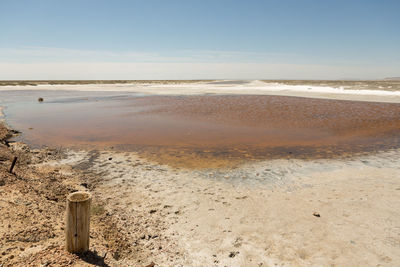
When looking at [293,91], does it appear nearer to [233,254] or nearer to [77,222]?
[233,254]

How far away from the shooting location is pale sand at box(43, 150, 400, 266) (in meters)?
4.38

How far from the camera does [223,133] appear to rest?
13656 millimetres

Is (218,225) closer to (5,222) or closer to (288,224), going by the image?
(288,224)

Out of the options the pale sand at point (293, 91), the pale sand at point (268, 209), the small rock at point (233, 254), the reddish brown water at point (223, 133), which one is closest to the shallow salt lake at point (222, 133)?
the reddish brown water at point (223, 133)

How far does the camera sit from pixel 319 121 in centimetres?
1702

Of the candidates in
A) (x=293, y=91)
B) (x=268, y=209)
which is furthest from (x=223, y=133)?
(x=293, y=91)

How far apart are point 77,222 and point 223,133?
10.5 meters

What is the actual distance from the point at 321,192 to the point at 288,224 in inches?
78.9

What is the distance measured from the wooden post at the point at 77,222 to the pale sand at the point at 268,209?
0.94 metres

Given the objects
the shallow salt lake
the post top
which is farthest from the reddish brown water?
the post top

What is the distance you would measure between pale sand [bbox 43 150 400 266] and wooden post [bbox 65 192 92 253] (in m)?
0.94

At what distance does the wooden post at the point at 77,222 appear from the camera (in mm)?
3637

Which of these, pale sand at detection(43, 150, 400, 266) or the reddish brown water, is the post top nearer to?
pale sand at detection(43, 150, 400, 266)

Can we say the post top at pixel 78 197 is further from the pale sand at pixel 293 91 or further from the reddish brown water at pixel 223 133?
the pale sand at pixel 293 91
